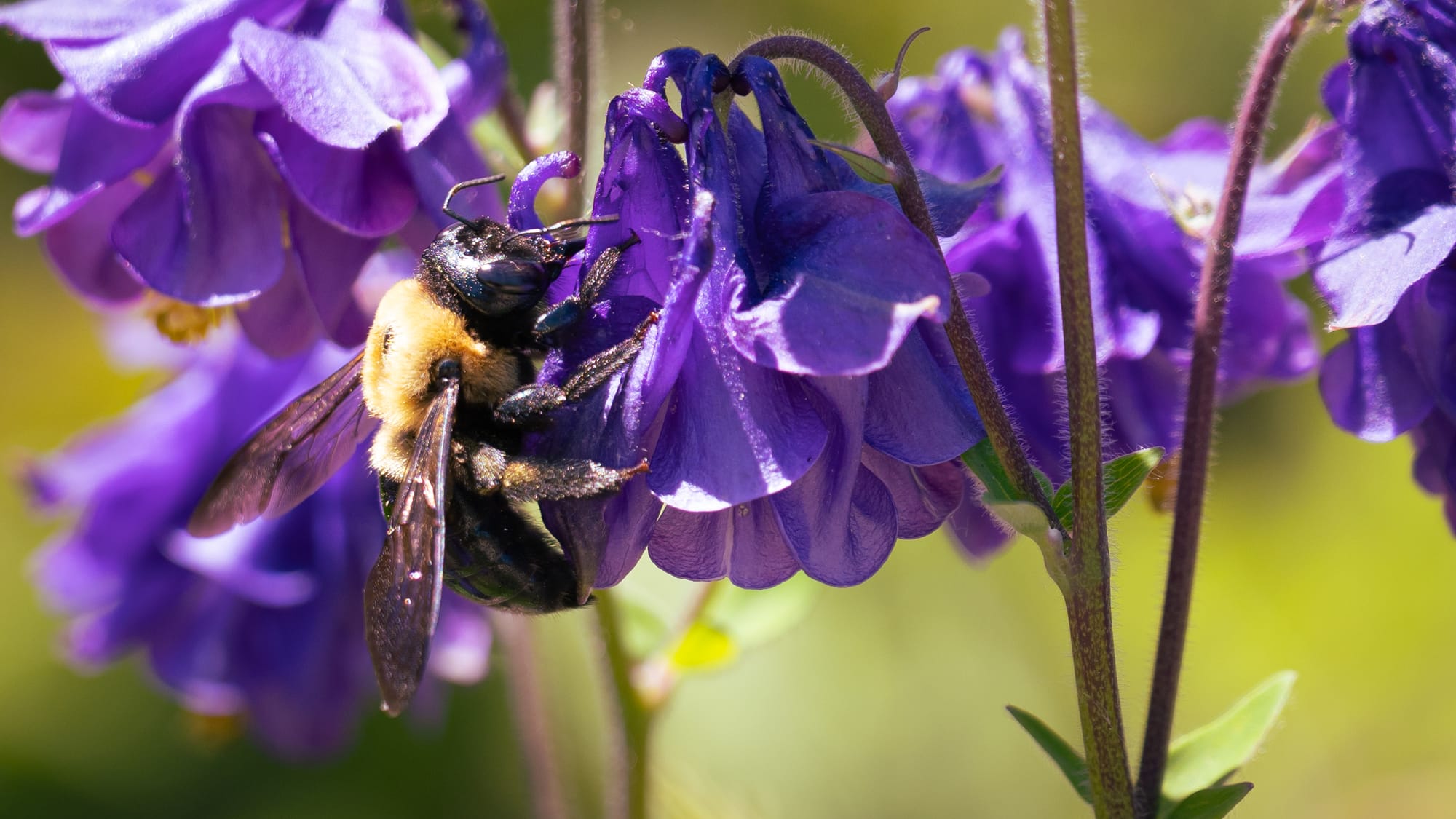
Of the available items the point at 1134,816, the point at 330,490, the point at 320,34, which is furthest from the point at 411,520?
the point at 330,490

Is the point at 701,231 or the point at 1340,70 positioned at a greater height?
the point at 1340,70

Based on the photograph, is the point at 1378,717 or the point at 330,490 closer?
the point at 330,490

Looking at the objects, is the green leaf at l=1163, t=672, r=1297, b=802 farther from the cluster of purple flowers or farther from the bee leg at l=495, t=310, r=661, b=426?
the cluster of purple flowers

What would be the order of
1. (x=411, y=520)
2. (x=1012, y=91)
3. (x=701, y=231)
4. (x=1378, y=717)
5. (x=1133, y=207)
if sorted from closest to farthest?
(x=701, y=231)
(x=411, y=520)
(x=1133, y=207)
(x=1012, y=91)
(x=1378, y=717)

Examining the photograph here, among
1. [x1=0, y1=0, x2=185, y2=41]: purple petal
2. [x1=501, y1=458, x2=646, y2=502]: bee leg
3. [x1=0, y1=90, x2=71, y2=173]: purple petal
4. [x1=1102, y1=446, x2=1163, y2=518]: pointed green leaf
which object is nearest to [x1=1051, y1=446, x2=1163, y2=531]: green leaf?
[x1=1102, y1=446, x2=1163, y2=518]: pointed green leaf

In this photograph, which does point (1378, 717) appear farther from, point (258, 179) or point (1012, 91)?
point (258, 179)

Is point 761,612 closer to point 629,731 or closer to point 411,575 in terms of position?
point 629,731

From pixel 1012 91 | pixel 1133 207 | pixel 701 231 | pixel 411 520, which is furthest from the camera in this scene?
pixel 1012 91
